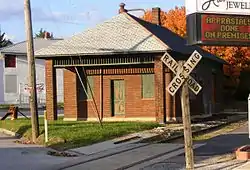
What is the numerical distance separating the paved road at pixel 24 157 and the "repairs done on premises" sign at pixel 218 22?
5.55m

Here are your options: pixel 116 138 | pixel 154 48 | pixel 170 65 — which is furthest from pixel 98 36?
pixel 170 65

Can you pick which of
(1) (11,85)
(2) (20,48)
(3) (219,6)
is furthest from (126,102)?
(2) (20,48)

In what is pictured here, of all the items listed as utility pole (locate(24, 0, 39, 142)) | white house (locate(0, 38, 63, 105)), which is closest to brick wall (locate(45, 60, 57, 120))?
utility pole (locate(24, 0, 39, 142))

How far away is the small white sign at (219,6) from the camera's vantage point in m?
16.0

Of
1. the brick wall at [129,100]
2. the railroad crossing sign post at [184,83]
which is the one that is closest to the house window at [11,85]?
the brick wall at [129,100]

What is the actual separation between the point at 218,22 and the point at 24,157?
24.0 ft

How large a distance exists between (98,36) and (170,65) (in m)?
20.9

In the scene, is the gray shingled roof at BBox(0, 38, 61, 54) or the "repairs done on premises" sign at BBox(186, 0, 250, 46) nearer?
the "repairs done on premises" sign at BBox(186, 0, 250, 46)

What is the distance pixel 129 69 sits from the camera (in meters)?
33.1

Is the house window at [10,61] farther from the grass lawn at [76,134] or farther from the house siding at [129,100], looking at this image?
the grass lawn at [76,134]

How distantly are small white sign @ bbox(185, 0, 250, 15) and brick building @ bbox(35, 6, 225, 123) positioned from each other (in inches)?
517

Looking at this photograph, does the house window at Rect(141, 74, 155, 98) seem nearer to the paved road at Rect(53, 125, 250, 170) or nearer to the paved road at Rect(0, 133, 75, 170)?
the paved road at Rect(53, 125, 250, 170)

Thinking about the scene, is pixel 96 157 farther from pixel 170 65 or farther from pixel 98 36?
pixel 98 36

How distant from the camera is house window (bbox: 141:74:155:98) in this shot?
3241 cm
